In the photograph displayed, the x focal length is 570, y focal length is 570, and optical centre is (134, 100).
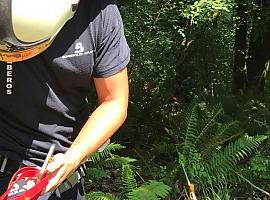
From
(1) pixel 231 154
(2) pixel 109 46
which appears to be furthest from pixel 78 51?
(1) pixel 231 154

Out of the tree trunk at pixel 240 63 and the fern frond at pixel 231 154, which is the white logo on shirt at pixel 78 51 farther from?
the tree trunk at pixel 240 63

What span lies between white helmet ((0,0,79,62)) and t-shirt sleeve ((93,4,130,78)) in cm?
25

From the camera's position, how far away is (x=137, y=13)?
689 cm

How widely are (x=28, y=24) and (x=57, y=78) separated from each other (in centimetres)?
40

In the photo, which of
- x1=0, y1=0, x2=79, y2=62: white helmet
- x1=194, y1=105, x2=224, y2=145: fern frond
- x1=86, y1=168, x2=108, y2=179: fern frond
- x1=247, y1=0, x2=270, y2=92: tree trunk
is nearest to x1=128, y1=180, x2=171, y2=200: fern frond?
x1=86, y1=168, x2=108, y2=179: fern frond

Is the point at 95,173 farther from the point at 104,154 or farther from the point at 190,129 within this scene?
the point at 190,129

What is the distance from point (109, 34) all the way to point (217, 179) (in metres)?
3.38

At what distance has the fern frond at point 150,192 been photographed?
4.46 metres

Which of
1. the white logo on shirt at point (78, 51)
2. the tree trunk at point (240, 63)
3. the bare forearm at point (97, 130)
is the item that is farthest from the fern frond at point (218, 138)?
the white logo on shirt at point (78, 51)

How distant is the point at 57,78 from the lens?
84.5 inches

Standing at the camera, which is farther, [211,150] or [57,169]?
[211,150]

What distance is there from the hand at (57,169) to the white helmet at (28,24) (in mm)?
373

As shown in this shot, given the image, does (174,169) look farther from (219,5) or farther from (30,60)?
(30,60)

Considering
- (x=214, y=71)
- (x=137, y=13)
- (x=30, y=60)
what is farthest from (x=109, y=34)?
(x=214, y=71)
